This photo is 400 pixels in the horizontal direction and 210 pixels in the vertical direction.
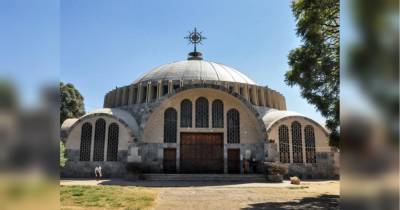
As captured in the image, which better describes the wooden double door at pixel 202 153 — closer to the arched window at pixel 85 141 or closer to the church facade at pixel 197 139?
the church facade at pixel 197 139

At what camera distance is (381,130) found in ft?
5.98

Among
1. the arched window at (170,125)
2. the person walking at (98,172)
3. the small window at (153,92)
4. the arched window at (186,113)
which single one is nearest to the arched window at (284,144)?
the arched window at (186,113)

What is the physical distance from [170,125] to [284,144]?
30.1 feet

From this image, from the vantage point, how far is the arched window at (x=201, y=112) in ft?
90.0

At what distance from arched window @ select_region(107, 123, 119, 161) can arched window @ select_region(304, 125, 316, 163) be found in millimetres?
14908

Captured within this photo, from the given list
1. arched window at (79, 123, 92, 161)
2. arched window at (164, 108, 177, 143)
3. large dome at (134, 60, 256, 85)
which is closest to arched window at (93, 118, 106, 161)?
arched window at (79, 123, 92, 161)

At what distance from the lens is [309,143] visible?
2769 centimetres

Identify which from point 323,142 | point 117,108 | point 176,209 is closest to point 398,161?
point 176,209

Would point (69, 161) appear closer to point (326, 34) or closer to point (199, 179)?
point (199, 179)

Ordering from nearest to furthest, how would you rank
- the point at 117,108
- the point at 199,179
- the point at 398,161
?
the point at 398,161
the point at 199,179
the point at 117,108

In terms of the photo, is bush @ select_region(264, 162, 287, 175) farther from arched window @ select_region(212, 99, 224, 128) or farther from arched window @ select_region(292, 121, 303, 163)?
arched window @ select_region(212, 99, 224, 128)

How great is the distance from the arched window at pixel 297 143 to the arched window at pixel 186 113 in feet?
27.4

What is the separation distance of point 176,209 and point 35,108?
9.55 meters

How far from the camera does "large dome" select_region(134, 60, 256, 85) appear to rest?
33188 millimetres
